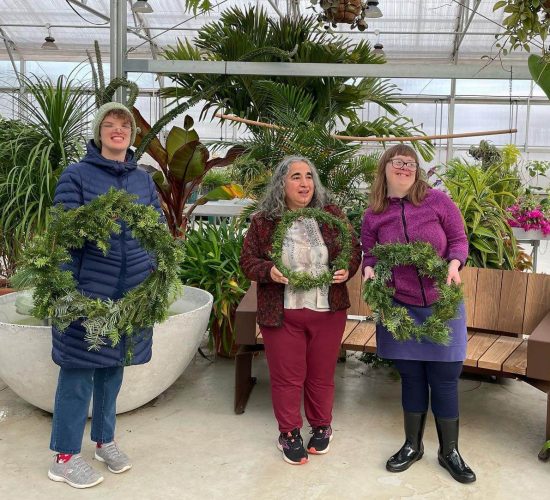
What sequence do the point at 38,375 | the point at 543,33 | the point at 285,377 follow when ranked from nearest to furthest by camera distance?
the point at 543,33
the point at 285,377
the point at 38,375

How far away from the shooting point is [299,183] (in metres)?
2.77

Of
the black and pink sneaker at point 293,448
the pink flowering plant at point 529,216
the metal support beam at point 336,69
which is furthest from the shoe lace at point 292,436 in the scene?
the pink flowering plant at point 529,216

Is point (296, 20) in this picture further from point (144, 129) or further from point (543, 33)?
point (543, 33)

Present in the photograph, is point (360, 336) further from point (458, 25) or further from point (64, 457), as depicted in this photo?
point (458, 25)

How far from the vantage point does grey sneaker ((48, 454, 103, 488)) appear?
8.41 feet

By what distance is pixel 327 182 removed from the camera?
383 cm

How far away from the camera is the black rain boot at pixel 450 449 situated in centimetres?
263

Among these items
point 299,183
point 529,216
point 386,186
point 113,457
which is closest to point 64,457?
point 113,457

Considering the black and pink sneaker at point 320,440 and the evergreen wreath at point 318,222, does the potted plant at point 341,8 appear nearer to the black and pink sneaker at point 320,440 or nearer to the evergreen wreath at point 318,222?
the evergreen wreath at point 318,222

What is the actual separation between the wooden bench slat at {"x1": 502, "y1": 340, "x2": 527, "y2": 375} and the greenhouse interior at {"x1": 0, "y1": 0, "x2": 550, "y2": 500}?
2 cm

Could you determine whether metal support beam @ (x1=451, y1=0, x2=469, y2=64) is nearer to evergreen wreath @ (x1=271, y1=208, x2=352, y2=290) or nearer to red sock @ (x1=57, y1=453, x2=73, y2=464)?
evergreen wreath @ (x1=271, y1=208, x2=352, y2=290)

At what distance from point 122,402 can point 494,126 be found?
14.1 meters

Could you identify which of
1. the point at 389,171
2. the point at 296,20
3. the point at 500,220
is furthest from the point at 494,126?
the point at 389,171

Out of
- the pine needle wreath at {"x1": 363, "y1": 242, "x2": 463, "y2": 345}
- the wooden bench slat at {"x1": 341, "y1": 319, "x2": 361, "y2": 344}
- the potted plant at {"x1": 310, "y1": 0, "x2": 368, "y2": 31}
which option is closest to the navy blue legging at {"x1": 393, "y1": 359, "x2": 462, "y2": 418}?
the pine needle wreath at {"x1": 363, "y1": 242, "x2": 463, "y2": 345}
